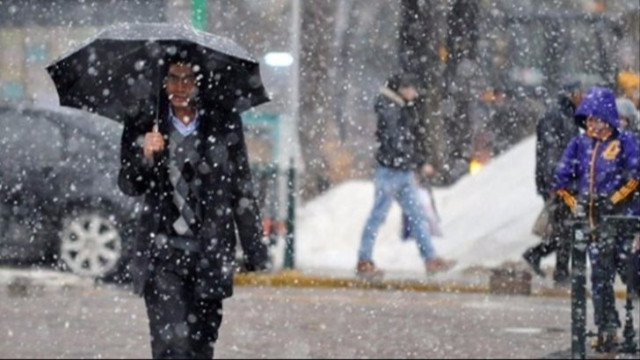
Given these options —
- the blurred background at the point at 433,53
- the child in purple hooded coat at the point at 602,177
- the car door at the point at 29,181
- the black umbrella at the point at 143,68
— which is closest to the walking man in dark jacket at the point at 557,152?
the blurred background at the point at 433,53

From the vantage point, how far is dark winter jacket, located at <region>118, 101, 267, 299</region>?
369 inches

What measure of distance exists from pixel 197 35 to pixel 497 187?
14309 mm

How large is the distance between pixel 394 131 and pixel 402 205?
32.4 inches

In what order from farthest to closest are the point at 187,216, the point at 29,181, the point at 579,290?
the point at 29,181, the point at 579,290, the point at 187,216

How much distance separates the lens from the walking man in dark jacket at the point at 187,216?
938cm

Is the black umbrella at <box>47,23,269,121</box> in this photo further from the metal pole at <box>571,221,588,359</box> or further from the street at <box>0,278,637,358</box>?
the street at <box>0,278,637,358</box>

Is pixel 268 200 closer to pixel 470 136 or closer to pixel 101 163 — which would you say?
pixel 101 163

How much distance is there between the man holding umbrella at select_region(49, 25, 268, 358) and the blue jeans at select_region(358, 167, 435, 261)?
969cm

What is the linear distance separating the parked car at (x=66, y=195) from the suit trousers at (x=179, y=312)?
26.1ft

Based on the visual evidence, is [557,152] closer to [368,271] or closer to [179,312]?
[368,271]

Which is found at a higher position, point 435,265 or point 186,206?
point 435,265

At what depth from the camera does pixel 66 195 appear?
17.7 meters

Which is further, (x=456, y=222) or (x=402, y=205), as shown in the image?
(x=456, y=222)

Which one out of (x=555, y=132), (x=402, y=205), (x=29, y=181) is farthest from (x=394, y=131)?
(x=29, y=181)
